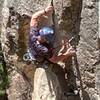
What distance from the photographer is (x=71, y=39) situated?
15.0ft

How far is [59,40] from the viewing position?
15.3 ft

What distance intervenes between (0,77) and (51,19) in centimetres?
198

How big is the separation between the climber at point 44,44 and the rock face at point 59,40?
126 mm

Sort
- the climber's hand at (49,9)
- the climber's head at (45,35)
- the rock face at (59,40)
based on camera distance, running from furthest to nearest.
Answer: the climber's hand at (49,9)
the climber's head at (45,35)
the rock face at (59,40)

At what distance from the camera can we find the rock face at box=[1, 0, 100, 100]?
430 centimetres

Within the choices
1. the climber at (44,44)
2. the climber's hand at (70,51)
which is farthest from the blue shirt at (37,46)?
the climber's hand at (70,51)

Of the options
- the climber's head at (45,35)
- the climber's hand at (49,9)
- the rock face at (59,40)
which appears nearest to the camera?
the rock face at (59,40)

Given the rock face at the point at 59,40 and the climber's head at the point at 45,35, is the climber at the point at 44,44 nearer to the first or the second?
the climber's head at the point at 45,35

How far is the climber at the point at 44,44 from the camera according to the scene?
4.45 m

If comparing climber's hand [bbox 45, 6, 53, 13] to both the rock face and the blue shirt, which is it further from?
the blue shirt

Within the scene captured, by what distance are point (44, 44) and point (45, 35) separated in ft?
0.31

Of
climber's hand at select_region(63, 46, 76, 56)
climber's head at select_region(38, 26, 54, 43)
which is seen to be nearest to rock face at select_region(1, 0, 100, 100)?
climber's hand at select_region(63, 46, 76, 56)

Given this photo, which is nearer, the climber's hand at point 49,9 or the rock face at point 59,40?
the rock face at point 59,40

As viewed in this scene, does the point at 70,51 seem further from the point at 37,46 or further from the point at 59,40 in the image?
the point at 37,46
